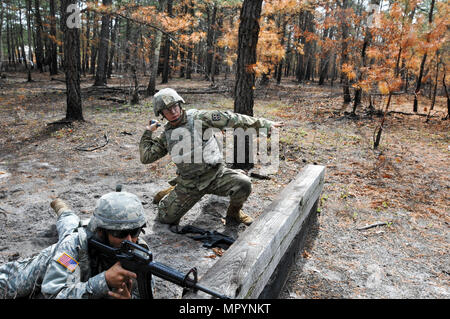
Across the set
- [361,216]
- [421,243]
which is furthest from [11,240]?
[421,243]

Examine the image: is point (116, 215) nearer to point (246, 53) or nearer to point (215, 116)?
point (215, 116)

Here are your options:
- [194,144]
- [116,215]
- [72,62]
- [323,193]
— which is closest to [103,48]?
[72,62]

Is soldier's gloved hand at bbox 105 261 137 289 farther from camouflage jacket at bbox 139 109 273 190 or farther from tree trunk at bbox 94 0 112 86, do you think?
tree trunk at bbox 94 0 112 86

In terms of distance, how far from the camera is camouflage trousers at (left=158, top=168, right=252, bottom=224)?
3643 millimetres

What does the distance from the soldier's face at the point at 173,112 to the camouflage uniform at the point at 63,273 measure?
5.15 feet

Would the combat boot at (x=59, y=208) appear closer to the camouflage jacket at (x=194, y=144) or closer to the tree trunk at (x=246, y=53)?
the camouflage jacket at (x=194, y=144)

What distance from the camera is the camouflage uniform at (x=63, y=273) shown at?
6.18ft

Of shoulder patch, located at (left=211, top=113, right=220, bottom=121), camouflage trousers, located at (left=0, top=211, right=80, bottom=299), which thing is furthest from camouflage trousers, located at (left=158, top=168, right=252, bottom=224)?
camouflage trousers, located at (left=0, top=211, right=80, bottom=299)

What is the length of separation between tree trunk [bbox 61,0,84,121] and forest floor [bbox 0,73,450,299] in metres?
0.50

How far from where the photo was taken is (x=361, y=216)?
14.3 feet

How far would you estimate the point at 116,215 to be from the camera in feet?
6.60

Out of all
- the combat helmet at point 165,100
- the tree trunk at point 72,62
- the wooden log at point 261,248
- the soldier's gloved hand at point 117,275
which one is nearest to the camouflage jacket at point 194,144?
the combat helmet at point 165,100

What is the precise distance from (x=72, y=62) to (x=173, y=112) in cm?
608
